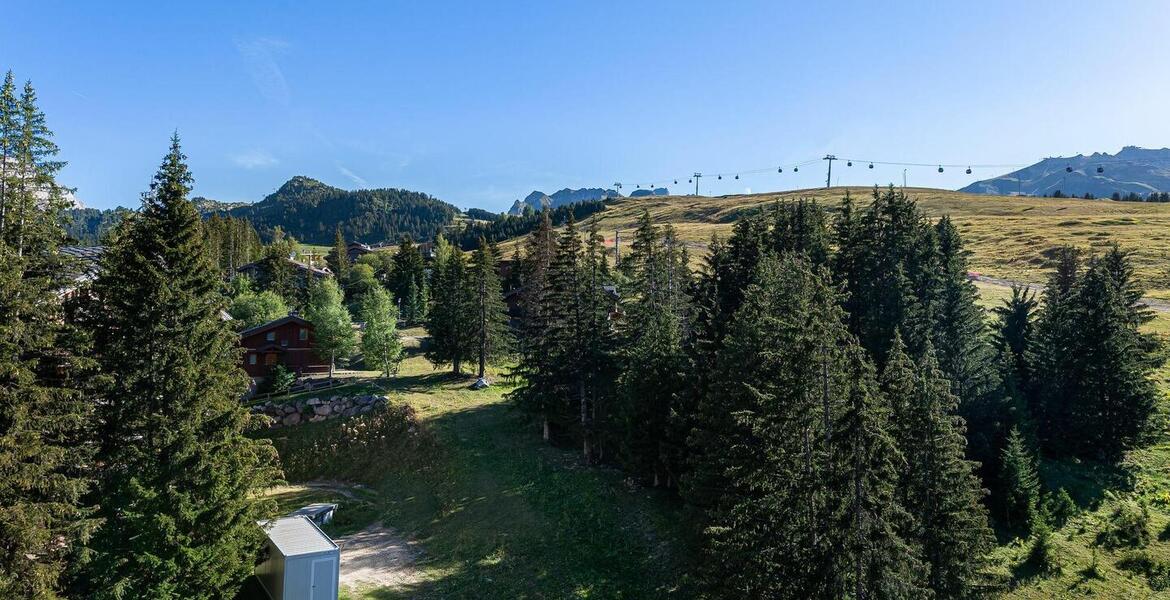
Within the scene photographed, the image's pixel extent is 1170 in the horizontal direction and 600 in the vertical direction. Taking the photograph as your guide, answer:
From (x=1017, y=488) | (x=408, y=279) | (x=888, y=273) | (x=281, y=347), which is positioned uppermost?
(x=888, y=273)

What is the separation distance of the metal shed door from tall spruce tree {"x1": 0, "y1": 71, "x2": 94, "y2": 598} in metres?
7.35

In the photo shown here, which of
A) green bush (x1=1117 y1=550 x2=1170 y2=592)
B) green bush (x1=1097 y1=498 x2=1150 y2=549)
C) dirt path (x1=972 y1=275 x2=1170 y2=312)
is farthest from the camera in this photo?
dirt path (x1=972 y1=275 x2=1170 y2=312)

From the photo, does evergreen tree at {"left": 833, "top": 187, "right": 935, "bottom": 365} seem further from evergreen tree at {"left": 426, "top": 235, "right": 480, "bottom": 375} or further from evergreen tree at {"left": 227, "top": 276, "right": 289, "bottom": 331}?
evergreen tree at {"left": 227, "top": 276, "right": 289, "bottom": 331}

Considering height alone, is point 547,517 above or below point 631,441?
below

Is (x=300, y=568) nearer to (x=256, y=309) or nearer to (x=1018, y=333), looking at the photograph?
(x=1018, y=333)

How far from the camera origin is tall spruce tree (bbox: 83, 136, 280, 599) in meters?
20.3

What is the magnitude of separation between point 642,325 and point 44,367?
2707cm

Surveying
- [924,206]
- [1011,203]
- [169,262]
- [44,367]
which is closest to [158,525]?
[44,367]

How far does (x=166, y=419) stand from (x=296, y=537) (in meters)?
7.59

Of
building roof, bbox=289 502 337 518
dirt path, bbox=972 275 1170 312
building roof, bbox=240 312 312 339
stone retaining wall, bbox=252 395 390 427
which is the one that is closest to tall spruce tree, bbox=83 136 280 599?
building roof, bbox=289 502 337 518

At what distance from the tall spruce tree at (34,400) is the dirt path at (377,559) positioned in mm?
11375

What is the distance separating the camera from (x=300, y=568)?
2291cm

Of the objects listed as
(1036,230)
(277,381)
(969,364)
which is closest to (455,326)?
(277,381)

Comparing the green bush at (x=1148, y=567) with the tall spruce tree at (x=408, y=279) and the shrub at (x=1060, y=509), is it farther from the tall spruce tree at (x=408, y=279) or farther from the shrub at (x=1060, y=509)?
the tall spruce tree at (x=408, y=279)
